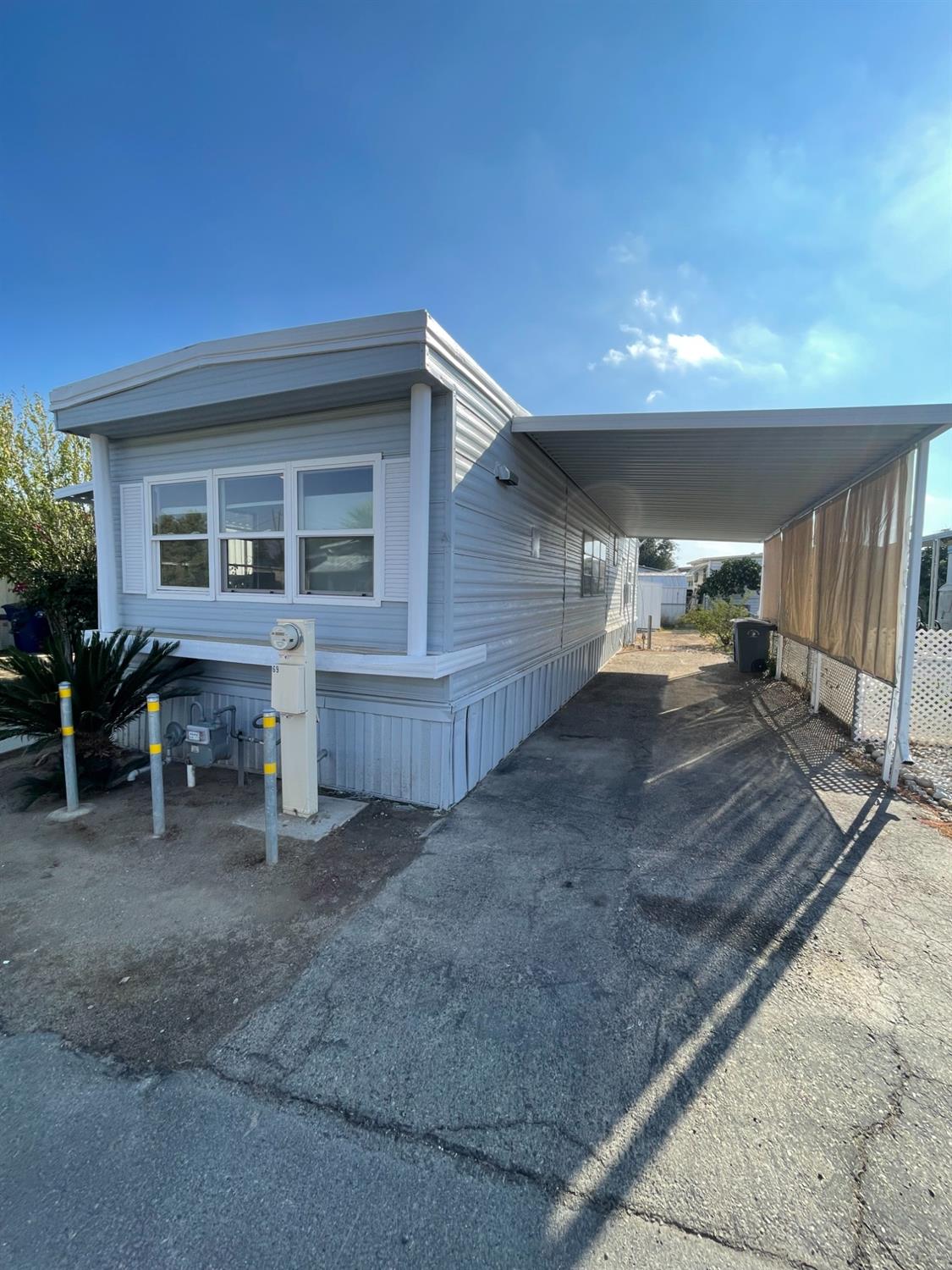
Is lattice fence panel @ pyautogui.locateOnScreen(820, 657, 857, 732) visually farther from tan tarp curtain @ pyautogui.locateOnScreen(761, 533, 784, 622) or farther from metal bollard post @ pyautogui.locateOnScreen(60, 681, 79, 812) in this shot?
metal bollard post @ pyautogui.locateOnScreen(60, 681, 79, 812)

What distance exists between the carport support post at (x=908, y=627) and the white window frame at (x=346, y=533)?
446cm

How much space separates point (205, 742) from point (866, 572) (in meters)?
6.85

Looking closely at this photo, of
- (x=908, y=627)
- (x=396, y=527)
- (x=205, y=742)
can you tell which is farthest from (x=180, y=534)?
(x=908, y=627)

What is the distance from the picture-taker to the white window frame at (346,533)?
4254 mm

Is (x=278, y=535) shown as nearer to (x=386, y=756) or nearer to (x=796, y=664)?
(x=386, y=756)

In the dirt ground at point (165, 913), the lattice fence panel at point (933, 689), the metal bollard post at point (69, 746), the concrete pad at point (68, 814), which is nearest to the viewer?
the dirt ground at point (165, 913)

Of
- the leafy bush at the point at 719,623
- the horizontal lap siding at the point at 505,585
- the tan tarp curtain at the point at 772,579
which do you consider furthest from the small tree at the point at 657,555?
the horizontal lap siding at the point at 505,585

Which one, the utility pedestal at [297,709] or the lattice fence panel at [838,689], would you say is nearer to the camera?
the utility pedestal at [297,709]

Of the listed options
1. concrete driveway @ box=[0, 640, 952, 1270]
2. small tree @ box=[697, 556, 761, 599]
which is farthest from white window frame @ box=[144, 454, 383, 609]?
small tree @ box=[697, 556, 761, 599]

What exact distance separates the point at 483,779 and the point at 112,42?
27.1 ft

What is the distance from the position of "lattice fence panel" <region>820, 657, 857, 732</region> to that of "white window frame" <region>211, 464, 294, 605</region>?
6407 mm

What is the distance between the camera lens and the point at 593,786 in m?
4.97

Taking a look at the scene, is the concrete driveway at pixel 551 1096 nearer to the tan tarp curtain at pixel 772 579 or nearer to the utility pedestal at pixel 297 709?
the utility pedestal at pixel 297 709

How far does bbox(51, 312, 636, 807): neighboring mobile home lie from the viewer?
4008 millimetres
